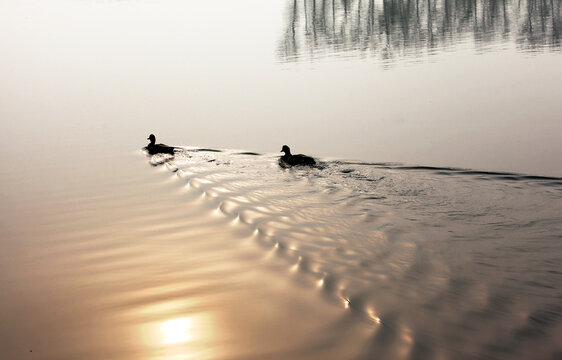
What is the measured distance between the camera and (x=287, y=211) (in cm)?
1091

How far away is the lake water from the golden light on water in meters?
0.03

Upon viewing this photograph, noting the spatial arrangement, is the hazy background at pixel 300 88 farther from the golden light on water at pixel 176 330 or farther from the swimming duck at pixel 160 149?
the golden light on water at pixel 176 330

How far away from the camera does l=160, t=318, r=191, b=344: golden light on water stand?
21.0ft

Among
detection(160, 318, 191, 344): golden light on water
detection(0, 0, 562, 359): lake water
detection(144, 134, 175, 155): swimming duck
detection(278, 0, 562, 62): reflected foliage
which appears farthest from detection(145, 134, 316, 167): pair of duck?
detection(278, 0, 562, 62): reflected foliage

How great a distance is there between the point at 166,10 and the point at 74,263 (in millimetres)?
50540

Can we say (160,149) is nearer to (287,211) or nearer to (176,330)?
(287,211)

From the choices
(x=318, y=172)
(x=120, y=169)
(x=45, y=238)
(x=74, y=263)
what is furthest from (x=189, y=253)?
(x=120, y=169)

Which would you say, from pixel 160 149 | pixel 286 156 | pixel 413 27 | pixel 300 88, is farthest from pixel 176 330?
pixel 413 27

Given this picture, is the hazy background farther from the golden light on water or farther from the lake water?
the golden light on water

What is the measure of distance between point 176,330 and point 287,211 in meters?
4.63

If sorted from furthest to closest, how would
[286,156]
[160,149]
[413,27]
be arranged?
[413,27] → [160,149] → [286,156]

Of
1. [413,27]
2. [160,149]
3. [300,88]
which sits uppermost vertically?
[413,27]

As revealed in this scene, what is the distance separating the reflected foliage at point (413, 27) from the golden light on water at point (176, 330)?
26.4 meters

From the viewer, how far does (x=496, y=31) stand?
37688mm
